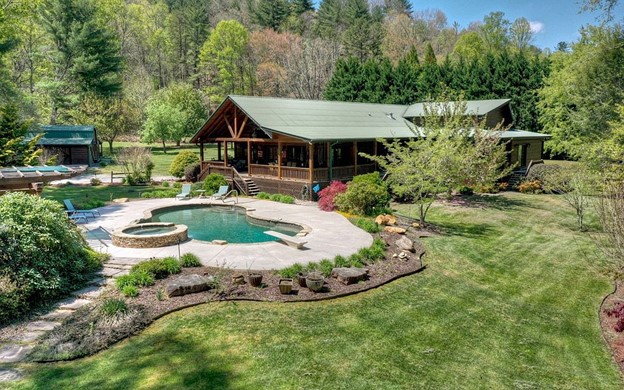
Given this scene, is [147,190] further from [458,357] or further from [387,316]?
[458,357]

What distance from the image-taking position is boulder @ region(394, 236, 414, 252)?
14.4 meters

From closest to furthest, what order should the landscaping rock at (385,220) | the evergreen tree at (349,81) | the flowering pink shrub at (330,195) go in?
the landscaping rock at (385,220)
the flowering pink shrub at (330,195)
the evergreen tree at (349,81)

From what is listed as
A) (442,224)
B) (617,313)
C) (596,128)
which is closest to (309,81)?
(596,128)

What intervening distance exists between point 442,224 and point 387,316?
33.6 ft

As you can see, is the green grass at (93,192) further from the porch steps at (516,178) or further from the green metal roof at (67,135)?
the porch steps at (516,178)

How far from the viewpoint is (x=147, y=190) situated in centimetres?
2689

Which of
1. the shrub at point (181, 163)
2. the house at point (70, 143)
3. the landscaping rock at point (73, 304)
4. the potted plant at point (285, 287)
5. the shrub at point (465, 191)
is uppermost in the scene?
the house at point (70, 143)

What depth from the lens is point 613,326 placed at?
10055 millimetres

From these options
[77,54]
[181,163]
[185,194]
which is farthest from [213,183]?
[77,54]

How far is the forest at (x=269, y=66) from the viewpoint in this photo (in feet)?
90.0

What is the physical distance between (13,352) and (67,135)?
36.2 m

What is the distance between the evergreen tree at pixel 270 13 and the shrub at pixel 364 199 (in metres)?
52.0

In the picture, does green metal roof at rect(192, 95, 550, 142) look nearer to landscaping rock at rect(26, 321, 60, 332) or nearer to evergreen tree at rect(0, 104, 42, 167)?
evergreen tree at rect(0, 104, 42, 167)

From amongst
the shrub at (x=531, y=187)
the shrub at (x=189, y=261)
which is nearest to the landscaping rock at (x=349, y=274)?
the shrub at (x=189, y=261)
